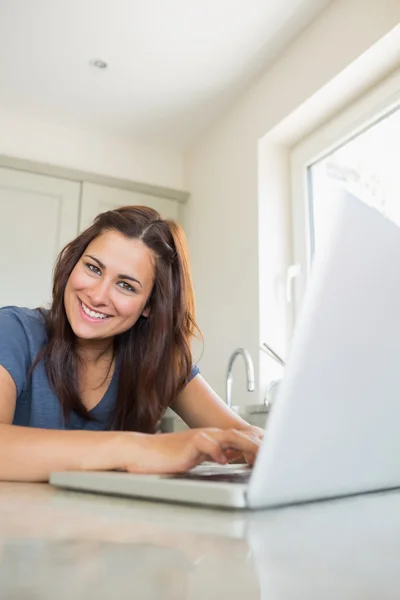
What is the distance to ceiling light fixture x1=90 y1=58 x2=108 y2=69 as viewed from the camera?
2.40 m

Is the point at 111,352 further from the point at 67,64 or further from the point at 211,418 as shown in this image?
the point at 67,64

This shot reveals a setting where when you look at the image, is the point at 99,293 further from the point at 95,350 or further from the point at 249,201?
the point at 249,201

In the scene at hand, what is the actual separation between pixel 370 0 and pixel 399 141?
0.50m

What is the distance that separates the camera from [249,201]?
2.55m

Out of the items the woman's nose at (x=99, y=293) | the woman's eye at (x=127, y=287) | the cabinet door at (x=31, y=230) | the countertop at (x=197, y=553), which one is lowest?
the countertop at (x=197, y=553)

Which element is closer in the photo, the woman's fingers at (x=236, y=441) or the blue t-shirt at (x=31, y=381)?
the woman's fingers at (x=236, y=441)

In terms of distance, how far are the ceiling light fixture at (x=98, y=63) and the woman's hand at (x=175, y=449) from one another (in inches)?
85.5

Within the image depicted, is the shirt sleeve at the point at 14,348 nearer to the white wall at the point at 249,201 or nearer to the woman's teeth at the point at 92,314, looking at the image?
the woman's teeth at the point at 92,314

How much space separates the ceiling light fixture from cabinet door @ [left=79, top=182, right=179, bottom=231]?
25.1 inches

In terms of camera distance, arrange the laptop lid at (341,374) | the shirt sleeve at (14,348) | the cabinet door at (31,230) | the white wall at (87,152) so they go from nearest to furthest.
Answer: the laptop lid at (341,374) < the shirt sleeve at (14,348) < the cabinet door at (31,230) < the white wall at (87,152)

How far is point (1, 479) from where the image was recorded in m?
0.67

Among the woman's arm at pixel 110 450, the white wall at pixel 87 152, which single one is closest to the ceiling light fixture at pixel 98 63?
the white wall at pixel 87 152

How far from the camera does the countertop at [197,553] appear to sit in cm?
19

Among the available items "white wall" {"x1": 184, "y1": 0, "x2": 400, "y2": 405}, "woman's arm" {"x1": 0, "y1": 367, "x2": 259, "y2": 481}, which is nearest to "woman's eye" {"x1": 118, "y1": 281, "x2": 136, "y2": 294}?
"woman's arm" {"x1": 0, "y1": 367, "x2": 259, "y2": 481}
